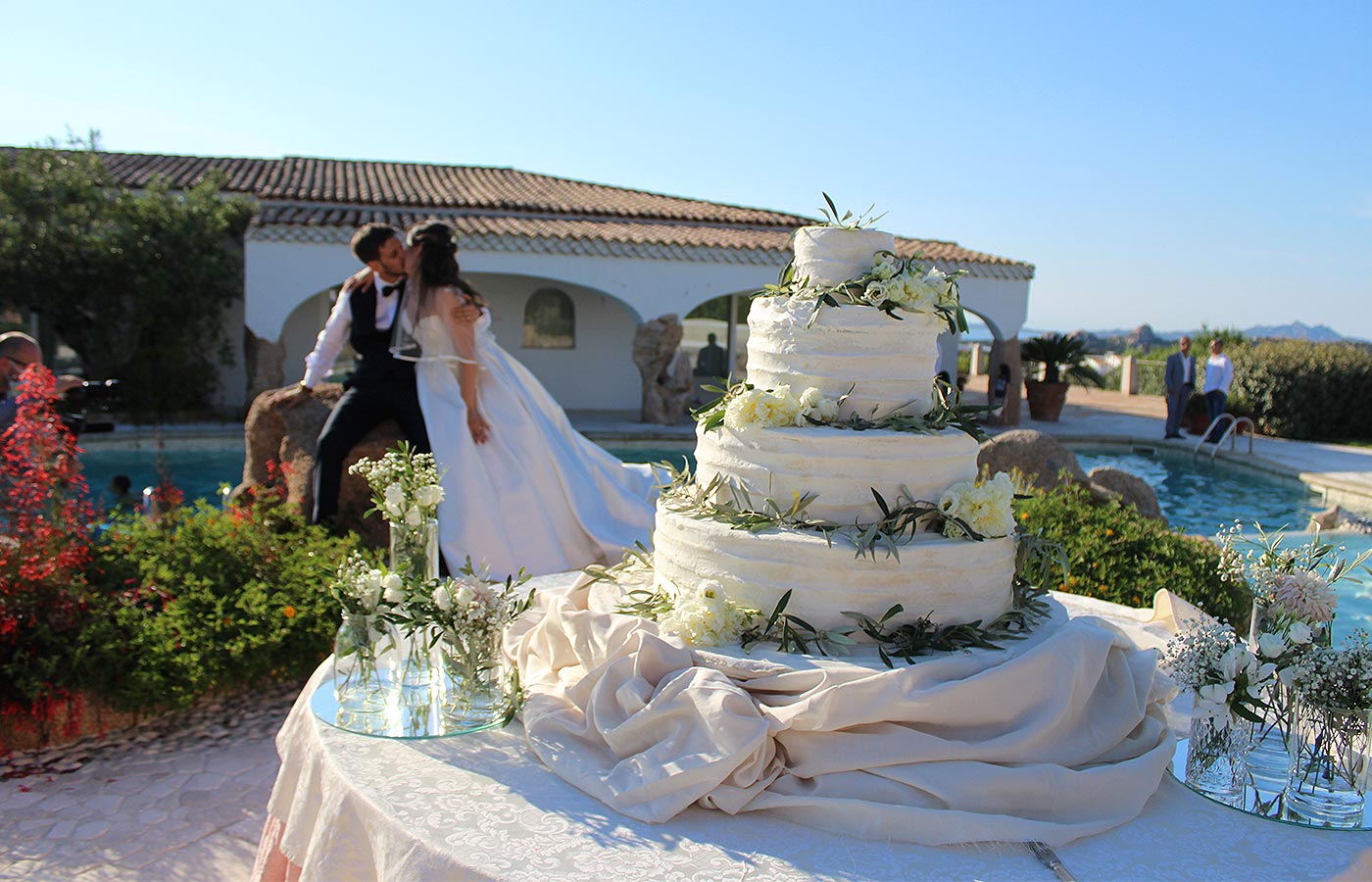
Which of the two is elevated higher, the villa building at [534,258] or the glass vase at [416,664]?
the villa building at [534,258]

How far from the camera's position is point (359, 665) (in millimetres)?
3568

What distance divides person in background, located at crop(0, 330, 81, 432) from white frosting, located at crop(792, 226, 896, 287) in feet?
14.6

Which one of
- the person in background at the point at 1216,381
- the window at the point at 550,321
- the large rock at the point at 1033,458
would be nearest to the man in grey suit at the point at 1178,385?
the person in background at the point at 1216,381

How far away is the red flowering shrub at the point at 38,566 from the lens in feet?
14.8

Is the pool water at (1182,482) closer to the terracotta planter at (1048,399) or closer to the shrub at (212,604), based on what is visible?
the terracotta planter at (1048,399)

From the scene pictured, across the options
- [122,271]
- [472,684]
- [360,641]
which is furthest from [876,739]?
[122,271]

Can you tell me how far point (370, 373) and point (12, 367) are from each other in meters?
Answer: 2.03

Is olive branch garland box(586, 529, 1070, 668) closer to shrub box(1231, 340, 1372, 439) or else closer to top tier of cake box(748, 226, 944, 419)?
top tier of cake box(748, 226, 944, 419)

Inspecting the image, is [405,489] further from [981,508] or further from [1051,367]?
[1051,367]

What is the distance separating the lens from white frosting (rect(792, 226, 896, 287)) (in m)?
3.55

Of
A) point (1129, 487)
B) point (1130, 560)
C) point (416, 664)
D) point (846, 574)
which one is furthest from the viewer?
point (1129, 487)

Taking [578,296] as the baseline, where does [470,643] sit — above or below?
below

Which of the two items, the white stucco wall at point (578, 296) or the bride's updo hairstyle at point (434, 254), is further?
the white stucco wall at point (578, 296)

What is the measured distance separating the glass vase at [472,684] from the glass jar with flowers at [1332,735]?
2.49 m
